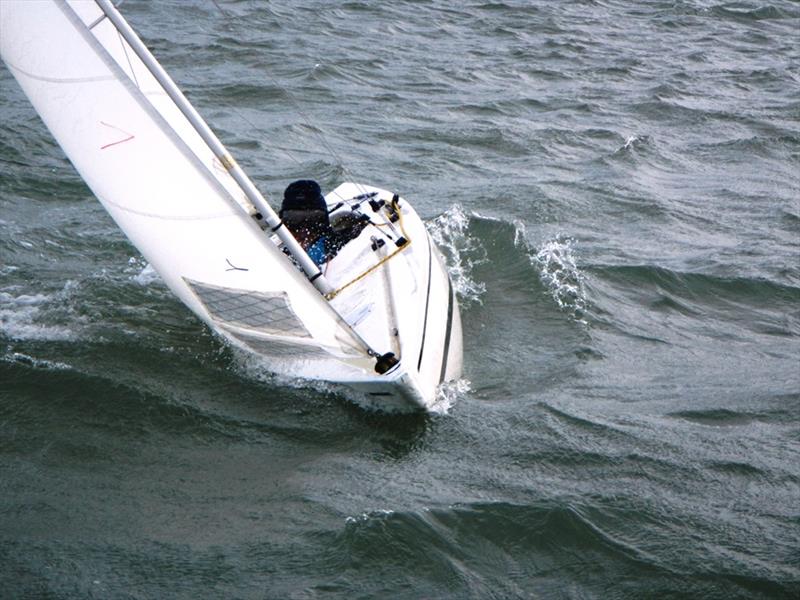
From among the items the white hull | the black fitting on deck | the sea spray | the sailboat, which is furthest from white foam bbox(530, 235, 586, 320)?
the black fitting on deck

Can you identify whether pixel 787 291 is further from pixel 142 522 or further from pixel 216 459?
pixel 142 522

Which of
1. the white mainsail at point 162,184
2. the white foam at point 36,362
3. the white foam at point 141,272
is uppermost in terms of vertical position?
the white mainsail at point 162,184

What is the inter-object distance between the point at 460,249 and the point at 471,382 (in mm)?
3007

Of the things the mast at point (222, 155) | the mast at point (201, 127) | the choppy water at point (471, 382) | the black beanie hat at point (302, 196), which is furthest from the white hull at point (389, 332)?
the mast at point (201, 127)

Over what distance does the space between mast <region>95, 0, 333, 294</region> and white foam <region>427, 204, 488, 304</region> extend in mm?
2568

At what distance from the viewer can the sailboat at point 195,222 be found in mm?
7656

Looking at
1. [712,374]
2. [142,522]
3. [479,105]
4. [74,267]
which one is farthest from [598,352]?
[479,105]

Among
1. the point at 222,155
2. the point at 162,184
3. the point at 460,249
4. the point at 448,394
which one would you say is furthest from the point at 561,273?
the point at 162,184

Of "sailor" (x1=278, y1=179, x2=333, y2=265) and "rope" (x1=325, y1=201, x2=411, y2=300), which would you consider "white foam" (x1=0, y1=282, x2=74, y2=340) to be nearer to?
"sailor" (x1=278, y1=179, x2=333, y2=265)

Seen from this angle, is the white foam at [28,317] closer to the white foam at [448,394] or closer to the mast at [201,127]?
the mast at [201,127]

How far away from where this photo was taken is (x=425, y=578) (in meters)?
6.32

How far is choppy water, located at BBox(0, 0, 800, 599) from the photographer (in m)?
6.47

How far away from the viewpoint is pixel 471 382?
A: 28.1 ft

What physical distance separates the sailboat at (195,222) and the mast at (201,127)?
0.01 meters
